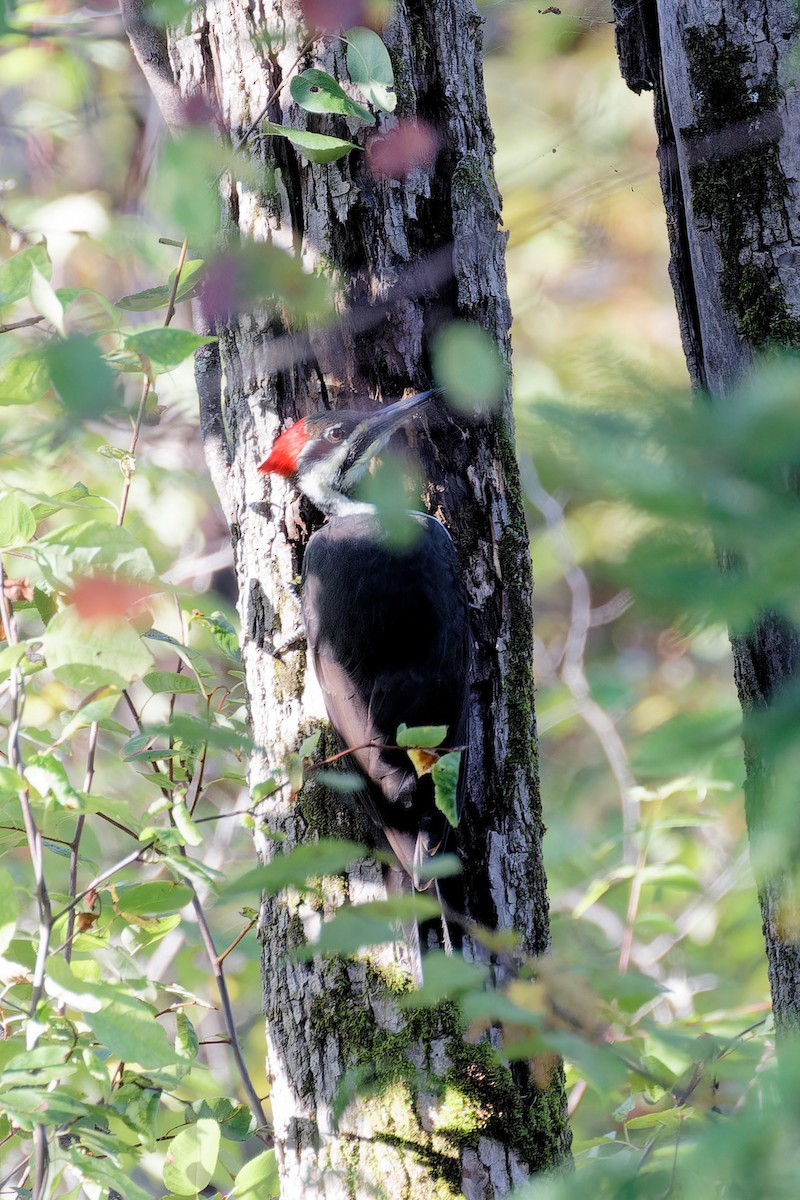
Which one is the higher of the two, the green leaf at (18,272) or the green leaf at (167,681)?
the green leaf at (18,272)

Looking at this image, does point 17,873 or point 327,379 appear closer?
point 327,379

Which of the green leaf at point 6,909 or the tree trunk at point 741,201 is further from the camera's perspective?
the tree trunk at point 741,201

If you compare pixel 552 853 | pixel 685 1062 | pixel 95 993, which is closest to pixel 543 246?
pixel 552 853

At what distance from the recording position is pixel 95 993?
1271 millimetres

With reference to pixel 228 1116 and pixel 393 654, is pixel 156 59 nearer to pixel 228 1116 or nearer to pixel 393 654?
pixel 393 654

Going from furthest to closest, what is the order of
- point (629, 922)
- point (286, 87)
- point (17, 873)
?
1. point (17, 873)
2. point (629, 922)
3. point (286, 87)

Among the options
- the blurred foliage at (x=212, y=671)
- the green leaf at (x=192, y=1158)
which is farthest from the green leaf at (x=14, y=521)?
the green leaf at (x=192, y=1158)

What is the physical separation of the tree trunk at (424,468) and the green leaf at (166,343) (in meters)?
0.65

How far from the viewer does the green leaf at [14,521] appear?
1.37 metres

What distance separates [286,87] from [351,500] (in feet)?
2.76

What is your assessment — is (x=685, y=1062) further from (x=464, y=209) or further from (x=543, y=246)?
(x=543, y=246)

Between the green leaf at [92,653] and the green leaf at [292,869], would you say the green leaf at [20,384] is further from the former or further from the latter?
the green leaf at [292,869]

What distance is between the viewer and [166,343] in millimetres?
1256

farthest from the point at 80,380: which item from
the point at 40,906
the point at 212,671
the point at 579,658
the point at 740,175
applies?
A: the point at 579,658
